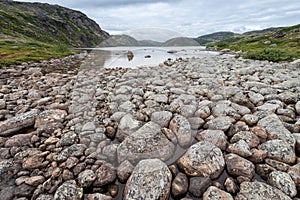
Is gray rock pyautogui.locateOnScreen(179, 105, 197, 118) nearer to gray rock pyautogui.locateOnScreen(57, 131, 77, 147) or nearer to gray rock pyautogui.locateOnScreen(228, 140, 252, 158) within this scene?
gray rock pyautogui.locateOnScreen(228, 140, 252, 158)

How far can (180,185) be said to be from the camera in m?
2.90

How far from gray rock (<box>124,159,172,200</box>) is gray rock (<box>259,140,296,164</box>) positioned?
6.50ft

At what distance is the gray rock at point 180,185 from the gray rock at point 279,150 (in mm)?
1691

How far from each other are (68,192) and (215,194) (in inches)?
92.4

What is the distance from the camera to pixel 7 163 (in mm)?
3332

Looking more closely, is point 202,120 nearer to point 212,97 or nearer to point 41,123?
point 212,97

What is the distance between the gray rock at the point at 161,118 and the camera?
4.34 meters

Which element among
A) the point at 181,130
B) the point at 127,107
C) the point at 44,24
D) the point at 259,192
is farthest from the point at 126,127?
the point at 44,24

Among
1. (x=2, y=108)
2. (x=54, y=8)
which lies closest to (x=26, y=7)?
(x=54, y=8)

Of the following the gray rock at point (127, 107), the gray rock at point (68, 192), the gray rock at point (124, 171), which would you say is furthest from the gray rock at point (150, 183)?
the gray rock at point (127, 107)

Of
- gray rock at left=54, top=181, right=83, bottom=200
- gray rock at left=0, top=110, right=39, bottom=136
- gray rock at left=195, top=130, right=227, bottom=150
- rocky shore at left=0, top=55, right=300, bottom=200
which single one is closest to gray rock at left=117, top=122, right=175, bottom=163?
rocky shore at left=0, top=55, right=300, bottom=200

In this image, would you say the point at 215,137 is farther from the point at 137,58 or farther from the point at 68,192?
the point at 137,58

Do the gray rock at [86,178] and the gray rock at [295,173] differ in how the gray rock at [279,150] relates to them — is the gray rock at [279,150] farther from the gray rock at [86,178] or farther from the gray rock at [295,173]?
the gray rock at [86,178]

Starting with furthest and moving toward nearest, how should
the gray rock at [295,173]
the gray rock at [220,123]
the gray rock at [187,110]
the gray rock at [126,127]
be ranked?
1. the gray rock at [187,110]
2. the gray rock at [126,127]
3. the gray rock at [220,123]
4. the gray rock at [295,173]
